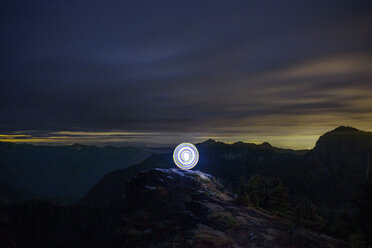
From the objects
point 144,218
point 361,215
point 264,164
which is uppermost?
point 361,215

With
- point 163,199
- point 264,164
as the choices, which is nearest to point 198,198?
point 163,199

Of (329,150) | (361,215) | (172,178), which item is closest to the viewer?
(361,215)

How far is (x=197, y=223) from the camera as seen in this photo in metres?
18.2

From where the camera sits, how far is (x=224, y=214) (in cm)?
1933

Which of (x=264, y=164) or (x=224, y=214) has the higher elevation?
(x=224, y=214)

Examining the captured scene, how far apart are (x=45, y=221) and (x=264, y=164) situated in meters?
185

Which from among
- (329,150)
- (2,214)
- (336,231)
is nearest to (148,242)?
(336,231)

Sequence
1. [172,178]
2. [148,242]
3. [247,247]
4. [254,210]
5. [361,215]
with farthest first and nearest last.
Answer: [172,178]
[254,210]
[361,215]
[148,242]
[247,247]

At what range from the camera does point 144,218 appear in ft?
72.0

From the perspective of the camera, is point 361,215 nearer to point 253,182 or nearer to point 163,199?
point 253,182

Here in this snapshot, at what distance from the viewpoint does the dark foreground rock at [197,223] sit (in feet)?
51.4

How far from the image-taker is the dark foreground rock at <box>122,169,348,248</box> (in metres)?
15.7

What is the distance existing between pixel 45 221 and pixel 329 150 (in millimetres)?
210023

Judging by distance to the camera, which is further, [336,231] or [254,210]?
[254,210]
